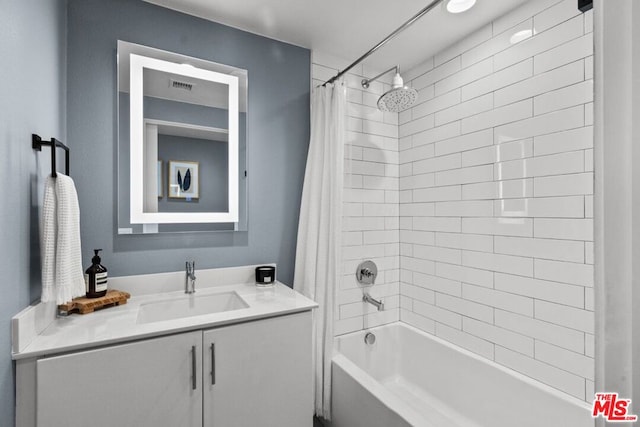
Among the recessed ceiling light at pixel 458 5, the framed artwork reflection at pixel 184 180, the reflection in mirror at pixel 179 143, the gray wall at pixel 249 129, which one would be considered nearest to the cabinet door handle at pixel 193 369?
the gray wall at pixel 249 129

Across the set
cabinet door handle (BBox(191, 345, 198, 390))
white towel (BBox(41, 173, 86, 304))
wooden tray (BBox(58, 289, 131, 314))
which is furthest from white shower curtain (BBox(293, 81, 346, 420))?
white towel (BBox(41, 173, 86, 304))

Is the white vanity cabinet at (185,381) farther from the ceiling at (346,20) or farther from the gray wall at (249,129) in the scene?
the ceiling at (346,20)

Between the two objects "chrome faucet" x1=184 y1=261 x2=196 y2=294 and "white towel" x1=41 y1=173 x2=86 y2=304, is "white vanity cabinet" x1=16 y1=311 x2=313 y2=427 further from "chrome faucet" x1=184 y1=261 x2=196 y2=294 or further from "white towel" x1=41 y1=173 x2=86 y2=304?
"chrome faucet" x1=184 y1=261 x2=196 y2=294

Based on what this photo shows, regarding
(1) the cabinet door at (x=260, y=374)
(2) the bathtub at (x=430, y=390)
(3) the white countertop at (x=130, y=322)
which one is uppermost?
→ (3) the white countertop at (x=130, y=322)

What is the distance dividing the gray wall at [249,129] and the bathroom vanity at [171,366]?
25cm

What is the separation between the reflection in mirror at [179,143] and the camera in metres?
1.52

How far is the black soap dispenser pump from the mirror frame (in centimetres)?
26

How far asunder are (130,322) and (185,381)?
0.31 m

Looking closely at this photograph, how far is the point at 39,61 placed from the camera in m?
1.09

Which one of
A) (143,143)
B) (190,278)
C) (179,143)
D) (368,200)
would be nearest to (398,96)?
(368,200)

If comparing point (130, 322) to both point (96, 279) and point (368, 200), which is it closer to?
point (96, 279)

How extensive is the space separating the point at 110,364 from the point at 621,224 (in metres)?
Answer: 1.35

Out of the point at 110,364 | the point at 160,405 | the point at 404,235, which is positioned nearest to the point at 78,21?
the point at 110,364

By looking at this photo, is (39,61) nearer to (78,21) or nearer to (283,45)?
(78,21)
